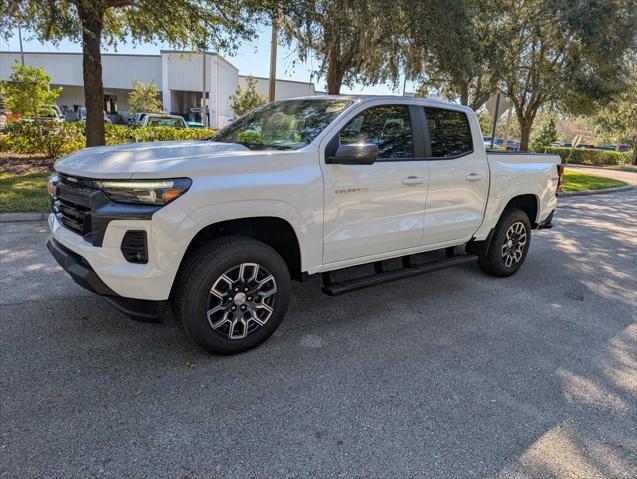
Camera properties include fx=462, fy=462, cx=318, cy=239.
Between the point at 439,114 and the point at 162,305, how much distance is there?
130 inches

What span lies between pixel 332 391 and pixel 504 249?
3.43m

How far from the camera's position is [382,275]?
14.0 ft

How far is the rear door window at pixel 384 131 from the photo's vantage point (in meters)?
3.97

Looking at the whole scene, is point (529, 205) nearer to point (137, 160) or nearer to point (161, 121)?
point (137, 160)

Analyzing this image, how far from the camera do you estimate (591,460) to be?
257cm

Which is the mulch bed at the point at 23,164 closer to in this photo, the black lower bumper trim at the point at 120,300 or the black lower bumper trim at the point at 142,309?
the black lower bumper trim at the point at 120,300

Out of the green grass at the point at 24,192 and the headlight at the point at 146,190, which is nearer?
the headlight at the point at 146,190

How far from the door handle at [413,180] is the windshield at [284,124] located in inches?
33.9

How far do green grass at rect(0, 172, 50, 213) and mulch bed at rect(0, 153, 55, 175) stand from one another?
0.48m

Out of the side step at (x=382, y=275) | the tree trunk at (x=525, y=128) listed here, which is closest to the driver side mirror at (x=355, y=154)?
the side step at (x=382, y=275)

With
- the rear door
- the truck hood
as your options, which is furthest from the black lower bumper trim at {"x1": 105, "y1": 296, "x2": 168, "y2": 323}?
the rear door

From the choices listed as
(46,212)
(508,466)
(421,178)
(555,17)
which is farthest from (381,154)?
(555,17)

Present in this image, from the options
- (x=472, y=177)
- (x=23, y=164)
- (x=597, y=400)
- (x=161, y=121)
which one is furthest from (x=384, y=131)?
(x=161, y=121)

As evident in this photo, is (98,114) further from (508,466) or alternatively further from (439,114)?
(508,466)
